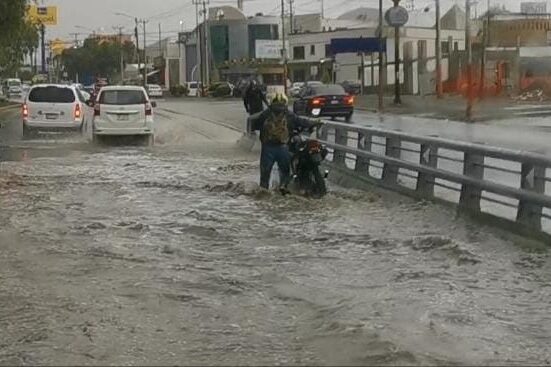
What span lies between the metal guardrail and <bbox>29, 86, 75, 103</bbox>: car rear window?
38.9 ft

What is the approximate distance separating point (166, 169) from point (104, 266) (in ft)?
35.4

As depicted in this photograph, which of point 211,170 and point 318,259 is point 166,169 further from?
point 318,259

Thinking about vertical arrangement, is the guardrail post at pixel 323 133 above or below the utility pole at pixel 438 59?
below

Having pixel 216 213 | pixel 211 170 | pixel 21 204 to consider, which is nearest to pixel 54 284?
pixel 216 213

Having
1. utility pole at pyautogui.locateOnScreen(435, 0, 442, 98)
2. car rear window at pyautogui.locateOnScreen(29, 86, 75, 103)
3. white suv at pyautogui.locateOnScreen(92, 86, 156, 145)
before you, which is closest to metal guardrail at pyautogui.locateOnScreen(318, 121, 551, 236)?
white suv at pyautogui.locateOnScreen(92, 86, 156, 145)

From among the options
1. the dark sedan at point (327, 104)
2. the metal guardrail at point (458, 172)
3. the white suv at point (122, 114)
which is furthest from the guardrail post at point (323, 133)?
the dark sedan at point (327, 104)

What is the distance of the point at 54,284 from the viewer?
9.34 m

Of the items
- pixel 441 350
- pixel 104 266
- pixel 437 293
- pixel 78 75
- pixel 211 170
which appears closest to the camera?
pixel 441 350

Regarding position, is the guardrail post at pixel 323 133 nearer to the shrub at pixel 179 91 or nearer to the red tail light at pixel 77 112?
the red tail light at pixel 77 112

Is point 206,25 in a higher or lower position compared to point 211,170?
higher

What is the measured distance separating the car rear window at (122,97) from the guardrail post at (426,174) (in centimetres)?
1408

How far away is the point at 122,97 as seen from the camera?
91.7 feet

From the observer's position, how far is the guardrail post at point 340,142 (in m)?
19.0

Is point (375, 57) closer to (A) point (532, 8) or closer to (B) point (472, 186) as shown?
(A) point (532, 8)
